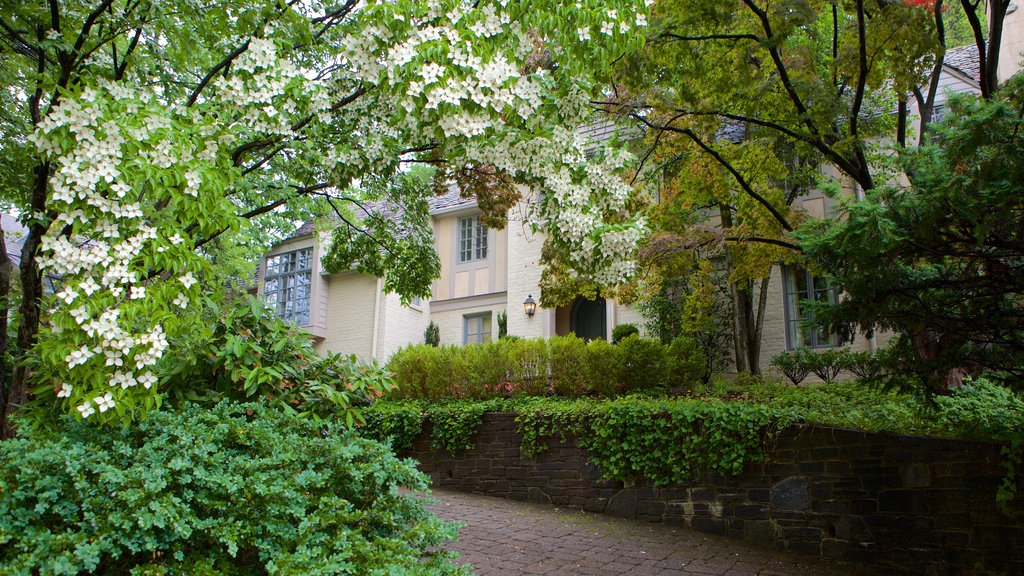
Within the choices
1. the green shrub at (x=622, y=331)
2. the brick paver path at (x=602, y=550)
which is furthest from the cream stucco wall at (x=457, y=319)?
the brick paver path at (x=602, y=550)

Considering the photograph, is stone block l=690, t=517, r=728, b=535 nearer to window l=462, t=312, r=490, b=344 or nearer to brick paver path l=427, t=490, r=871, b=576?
brick paver path l=427, t=490, r=871, b=576

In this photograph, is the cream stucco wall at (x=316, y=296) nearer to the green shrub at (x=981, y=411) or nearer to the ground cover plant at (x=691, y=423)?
the ground cover plant at (x=691, y=423)

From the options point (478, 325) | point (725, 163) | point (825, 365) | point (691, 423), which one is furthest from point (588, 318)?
point (691, 423)

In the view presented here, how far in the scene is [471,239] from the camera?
18.6 meters

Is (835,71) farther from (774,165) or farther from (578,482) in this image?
(578,482)

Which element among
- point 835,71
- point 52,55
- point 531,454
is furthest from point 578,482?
point 52,55

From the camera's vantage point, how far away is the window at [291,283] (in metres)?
20.0

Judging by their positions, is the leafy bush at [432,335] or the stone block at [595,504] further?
the leafy bush at [432,335]

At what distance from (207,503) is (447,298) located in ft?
50.6

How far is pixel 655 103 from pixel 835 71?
2.13 metres

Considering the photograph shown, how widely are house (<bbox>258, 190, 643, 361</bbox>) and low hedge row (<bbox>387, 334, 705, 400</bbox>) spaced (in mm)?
5302

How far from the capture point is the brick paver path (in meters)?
5.32

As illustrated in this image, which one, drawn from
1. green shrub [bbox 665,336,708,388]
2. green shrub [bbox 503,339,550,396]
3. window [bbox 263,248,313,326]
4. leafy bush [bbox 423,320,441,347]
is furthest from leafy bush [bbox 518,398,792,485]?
window [bbox 263,248,313,326]

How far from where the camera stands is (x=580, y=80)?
18.8 ft
